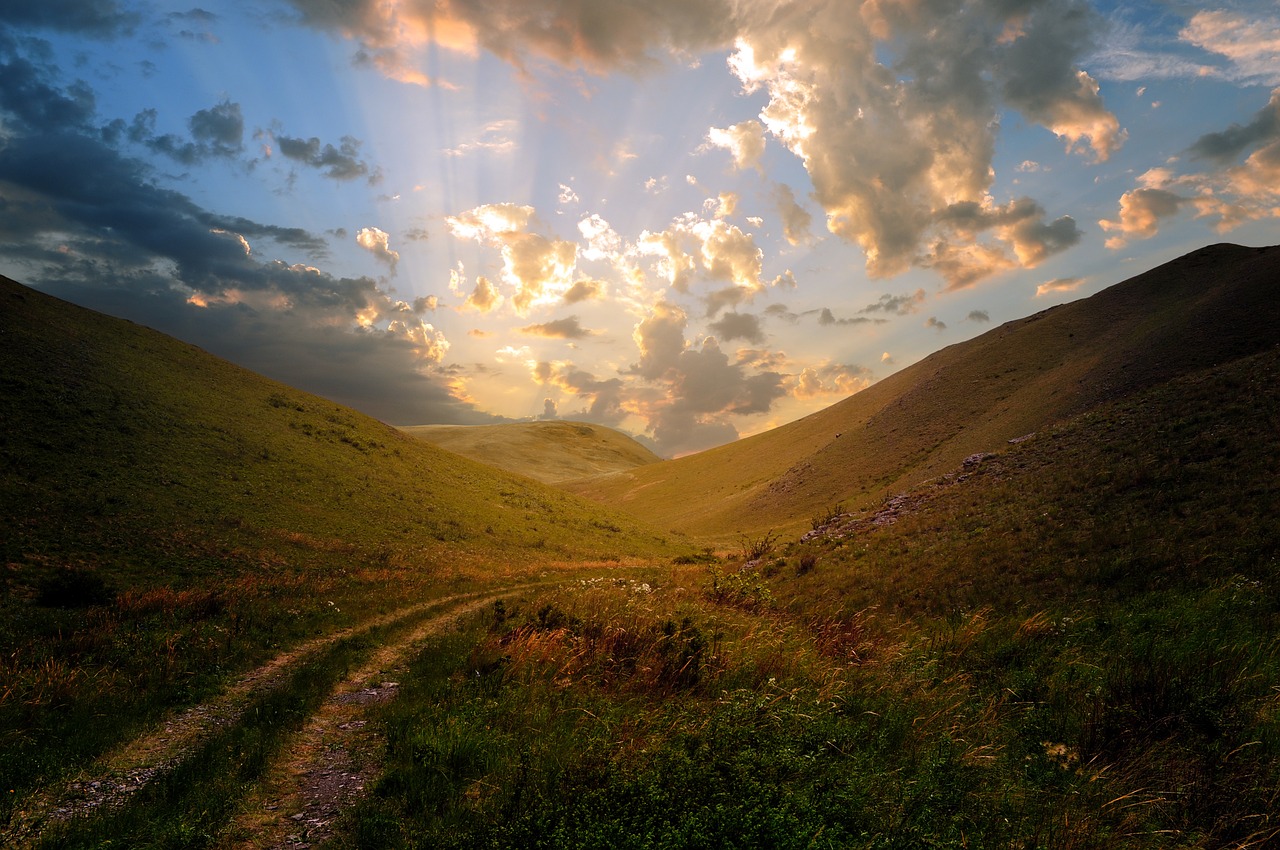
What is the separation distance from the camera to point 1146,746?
20.1 ft

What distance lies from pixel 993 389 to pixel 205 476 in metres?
94.1

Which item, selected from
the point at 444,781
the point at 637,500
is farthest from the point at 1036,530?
the point at 637,500

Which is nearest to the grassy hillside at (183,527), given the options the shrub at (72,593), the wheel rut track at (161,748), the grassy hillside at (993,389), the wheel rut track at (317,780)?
the shrub at (72,593)

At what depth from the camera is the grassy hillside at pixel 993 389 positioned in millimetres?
56719

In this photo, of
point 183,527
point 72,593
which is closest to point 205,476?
point 183,527

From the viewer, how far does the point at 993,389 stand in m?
77.7

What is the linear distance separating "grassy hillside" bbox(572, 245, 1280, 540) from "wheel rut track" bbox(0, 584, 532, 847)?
5445 centimetres

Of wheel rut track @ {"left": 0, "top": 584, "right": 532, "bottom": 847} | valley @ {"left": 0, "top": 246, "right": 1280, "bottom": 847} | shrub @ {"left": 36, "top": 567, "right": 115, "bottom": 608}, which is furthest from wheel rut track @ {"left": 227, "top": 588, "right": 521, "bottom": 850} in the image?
shrub @ {"left": 36, "top": 567, "right": 115, "bottom": 608}

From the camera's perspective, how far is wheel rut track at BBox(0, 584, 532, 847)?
623 cm

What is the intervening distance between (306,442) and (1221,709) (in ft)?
231

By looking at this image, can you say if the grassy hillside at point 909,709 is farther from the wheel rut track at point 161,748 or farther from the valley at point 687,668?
the wheel rut track at point 161,748

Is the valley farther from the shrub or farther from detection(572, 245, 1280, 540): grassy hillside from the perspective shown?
detection(572, 245, 1280, 540): grassy hillside

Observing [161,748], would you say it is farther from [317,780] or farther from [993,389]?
[993,389]

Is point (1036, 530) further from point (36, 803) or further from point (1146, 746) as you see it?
point (36, 803)
